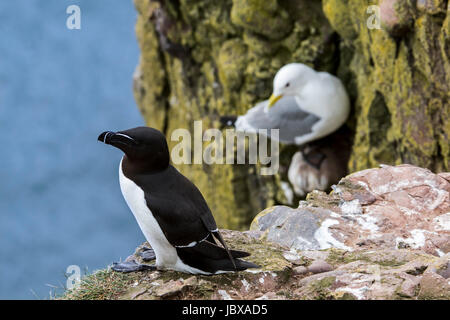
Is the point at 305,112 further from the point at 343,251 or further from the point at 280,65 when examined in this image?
the point at 343,251

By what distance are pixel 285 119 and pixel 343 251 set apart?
4.26 meters

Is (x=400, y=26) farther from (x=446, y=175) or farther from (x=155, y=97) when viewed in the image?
(x=155, y=97)

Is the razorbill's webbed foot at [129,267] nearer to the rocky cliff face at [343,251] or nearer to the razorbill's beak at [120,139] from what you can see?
the rocky cliff face at [343,251]

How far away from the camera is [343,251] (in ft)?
11.5

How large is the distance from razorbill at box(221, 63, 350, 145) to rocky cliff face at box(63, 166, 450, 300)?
9.80 ft

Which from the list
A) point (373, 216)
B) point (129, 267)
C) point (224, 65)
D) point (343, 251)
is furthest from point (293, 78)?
point (129, 267)

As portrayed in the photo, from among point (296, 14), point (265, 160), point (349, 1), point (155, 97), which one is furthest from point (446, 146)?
point (155, 97)

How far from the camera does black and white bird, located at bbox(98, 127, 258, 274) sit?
2912mm

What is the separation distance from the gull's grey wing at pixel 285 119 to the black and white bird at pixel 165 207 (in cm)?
458

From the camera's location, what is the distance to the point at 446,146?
529 centimetres

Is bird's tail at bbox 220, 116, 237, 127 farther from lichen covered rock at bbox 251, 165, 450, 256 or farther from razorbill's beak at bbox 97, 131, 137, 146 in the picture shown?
razorbill's beak at bbox 97, 131, 137, 146

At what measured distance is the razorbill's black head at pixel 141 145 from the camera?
9.62 feet

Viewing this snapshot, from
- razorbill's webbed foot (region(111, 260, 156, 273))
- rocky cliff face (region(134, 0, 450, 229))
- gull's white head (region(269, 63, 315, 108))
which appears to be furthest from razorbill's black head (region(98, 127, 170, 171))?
gull's white head (region(269, 63, 315, 108))

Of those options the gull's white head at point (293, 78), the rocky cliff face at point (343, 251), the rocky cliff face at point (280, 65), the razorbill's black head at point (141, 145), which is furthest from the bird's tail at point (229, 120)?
the razorbill's black head at point (141, 145)
